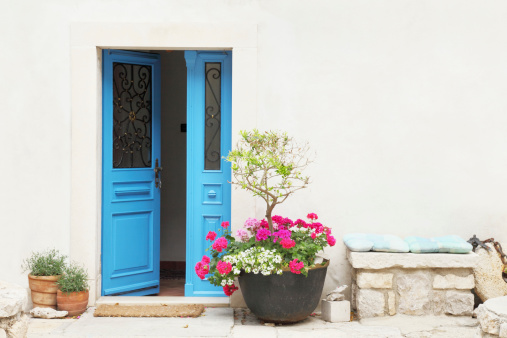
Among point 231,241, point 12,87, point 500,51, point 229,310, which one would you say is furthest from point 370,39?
point 12,87

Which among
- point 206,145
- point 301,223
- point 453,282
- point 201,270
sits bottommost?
point 453,282

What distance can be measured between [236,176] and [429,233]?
1894mm

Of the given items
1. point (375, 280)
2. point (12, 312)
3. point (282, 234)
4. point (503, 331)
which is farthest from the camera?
point (375, 280)

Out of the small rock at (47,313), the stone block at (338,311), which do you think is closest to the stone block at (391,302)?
the stone block at (338,311)

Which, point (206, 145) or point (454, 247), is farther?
point (206, 145)

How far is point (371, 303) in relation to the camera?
5.94 meters

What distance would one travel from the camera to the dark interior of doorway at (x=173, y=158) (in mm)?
8734

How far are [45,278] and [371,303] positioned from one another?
2.89m

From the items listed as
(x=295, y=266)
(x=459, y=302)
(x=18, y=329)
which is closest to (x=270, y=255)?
(x=295, y=266)

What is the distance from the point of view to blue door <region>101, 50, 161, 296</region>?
655 cm

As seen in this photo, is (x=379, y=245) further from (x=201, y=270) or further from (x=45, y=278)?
(x=45, y=278)

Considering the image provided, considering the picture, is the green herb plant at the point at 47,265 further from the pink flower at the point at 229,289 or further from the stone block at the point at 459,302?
the stone block at the point at 459,302

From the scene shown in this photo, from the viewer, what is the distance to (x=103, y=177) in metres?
6.53

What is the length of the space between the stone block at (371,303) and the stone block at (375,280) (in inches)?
2.1
